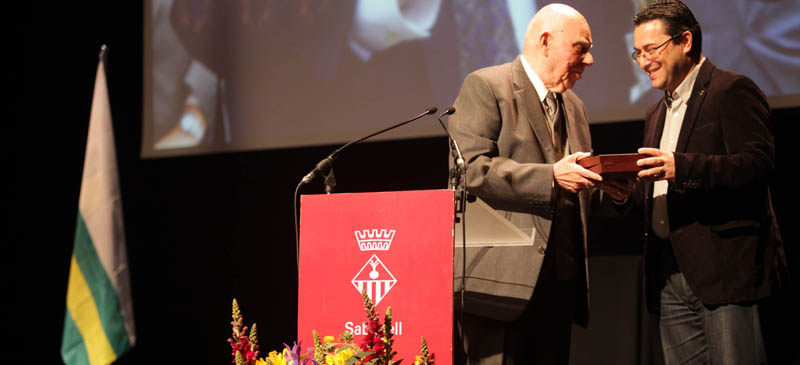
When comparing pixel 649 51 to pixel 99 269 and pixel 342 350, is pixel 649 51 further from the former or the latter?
pixel 99 269

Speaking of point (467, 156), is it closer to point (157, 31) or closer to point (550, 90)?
point (550, 90)

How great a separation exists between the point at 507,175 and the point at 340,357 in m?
0.93

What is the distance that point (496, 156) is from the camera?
2.46 meters

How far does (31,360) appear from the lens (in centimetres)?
475

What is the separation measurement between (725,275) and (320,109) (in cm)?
243

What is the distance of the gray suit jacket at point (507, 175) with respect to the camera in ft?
7.59

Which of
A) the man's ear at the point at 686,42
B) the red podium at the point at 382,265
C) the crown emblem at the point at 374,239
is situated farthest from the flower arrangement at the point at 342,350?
the man's ear at the point at 686,42

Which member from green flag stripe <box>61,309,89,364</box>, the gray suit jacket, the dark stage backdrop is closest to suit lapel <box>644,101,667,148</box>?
Result: the gray suit jacket

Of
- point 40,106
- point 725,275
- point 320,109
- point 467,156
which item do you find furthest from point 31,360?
point 725,275

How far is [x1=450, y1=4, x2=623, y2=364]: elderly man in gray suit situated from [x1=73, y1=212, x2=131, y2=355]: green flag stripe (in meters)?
2.30

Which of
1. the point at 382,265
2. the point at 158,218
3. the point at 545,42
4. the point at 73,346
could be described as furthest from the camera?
the point at 158,218

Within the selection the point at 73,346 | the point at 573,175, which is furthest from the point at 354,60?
the point at 73,346

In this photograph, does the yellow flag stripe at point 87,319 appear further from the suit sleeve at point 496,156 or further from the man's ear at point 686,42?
the man's ear at point 686,42

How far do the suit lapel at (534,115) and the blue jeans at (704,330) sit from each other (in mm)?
615
